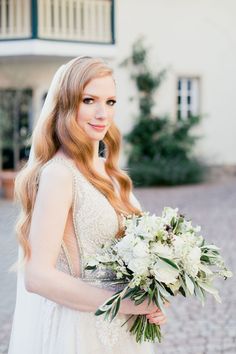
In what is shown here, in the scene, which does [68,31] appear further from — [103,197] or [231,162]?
[103,197]

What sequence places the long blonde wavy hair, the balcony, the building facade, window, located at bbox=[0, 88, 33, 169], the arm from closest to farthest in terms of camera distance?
1. the arm
2. the long blonde wavy hair
3. window, located at bbox=[0, 88, 33, 169]
4. the balcony
5. the building facade

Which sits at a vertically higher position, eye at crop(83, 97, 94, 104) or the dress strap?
eye at crop(83, 97, 94, 104)

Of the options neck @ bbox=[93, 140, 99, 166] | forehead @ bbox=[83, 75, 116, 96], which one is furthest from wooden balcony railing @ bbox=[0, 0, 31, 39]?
forehead @ bbox=[83, 75, 116, 96]

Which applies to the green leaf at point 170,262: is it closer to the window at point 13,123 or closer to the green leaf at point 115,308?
the green leaf at point 115,308

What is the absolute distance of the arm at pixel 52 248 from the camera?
2.19 metres

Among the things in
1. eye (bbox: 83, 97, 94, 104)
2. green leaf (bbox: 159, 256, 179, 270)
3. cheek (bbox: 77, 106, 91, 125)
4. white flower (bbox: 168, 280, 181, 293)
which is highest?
eye (bbox: 83, 97, 94, 104)

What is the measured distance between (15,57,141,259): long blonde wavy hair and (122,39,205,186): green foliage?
14.7m

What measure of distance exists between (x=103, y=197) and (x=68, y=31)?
50.9 ft

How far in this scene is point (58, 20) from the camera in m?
17.3

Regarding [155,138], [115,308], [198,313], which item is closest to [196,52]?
[155,138]

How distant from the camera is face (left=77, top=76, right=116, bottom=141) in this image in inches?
92.0

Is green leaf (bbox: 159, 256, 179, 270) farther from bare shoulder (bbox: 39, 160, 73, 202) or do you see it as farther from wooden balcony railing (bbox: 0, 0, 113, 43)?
wooden balcony railing (bbox: 0, 0, 113, 43)

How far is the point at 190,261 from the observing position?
2.28m

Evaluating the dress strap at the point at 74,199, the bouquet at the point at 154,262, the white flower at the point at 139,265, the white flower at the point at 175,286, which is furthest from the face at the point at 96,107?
the white flower at the point at 175,286
